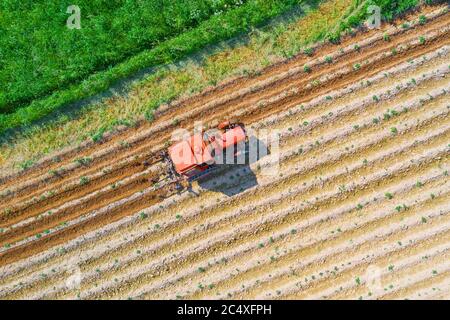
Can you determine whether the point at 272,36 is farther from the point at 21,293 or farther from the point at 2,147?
the point at 21,293

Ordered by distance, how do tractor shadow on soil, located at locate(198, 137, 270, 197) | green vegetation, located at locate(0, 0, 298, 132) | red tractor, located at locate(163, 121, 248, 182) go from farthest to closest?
green vegetation, located at locate(0, 0, 298, 132), tractor shadow on soil, located at locate(198, 137, 270, 197), red tractor, located at locate(163, 121, 248, 182)

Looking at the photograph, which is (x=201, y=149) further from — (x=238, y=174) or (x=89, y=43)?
(x=89, y=43)

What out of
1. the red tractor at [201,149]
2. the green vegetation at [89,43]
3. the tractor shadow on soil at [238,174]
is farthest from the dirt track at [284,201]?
the green vegetation at [89,43]

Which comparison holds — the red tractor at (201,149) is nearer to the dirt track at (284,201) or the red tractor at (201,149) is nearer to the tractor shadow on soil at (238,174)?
the tractor shadow on soil at (238,174)

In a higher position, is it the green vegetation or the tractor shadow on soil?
the green vegetation

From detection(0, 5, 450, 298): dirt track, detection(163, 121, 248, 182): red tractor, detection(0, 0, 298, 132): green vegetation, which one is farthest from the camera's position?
detection(0, 0, 298, 132): green vegetation

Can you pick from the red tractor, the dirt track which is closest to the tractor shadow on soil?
the dirt track

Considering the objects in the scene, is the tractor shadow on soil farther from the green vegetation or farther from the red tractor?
the green vegetation
